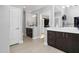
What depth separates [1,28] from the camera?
242cm

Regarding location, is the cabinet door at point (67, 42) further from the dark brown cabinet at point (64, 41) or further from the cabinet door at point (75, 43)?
the cabinet door at point (75, 43)

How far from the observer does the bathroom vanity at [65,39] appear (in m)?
3.33

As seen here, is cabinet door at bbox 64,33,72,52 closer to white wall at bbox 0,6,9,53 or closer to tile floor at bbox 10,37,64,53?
tile floor at bbox 10,37,64,53

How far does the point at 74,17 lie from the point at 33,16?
15.2 feet

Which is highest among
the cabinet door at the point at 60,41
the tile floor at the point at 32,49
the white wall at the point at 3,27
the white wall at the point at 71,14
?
the white wall at the point at 71,14

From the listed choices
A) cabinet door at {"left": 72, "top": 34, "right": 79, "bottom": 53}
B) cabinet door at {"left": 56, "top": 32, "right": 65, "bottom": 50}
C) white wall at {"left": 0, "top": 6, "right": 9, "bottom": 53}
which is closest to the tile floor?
cabinet door at {"left": 56, "top": 32, "right": 65, "bottom": 50}

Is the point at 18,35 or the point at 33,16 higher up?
the point at 33,16

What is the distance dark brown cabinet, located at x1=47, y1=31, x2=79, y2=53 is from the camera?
3330 mm

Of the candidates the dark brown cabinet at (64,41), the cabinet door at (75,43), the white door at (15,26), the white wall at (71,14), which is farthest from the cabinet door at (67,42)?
the white door at (15,26)

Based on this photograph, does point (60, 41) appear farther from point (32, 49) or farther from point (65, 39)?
point (32, 49)

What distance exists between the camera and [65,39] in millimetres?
3773

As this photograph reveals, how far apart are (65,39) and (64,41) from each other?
0.35 ft
